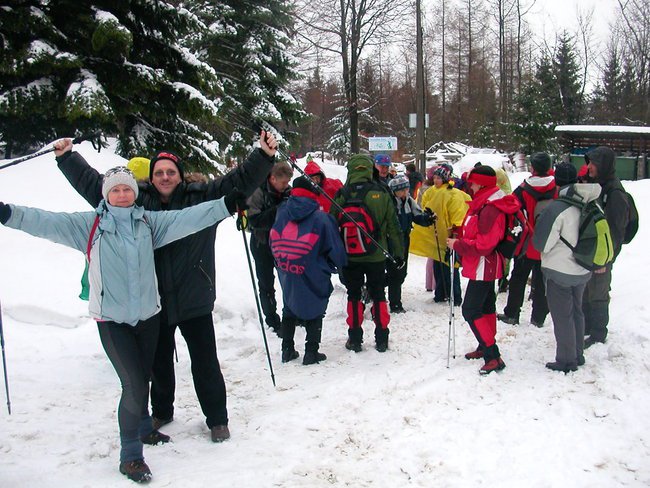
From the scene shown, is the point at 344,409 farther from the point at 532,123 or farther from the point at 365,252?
the point at 532,123

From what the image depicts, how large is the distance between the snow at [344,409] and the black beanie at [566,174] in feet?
Answer: 5.53

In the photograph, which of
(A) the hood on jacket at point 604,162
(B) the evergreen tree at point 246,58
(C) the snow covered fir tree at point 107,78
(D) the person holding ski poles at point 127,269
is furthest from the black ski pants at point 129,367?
(B) the evergreen tree at point 246,58

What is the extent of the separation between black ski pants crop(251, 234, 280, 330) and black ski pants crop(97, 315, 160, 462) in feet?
10.2

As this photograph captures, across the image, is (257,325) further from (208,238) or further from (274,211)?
(208,238)

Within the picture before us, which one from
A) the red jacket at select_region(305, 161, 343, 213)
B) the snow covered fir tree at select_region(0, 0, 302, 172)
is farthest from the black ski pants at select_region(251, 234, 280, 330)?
the snow covered fir tree at select_region(0, 0, 302, 172)

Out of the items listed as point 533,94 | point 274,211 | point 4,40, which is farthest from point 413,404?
point 533,94

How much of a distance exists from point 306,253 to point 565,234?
8.04 ft

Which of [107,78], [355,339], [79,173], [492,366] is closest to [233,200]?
[79,173]

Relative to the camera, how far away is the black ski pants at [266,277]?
664cm

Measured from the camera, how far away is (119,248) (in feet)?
11.2

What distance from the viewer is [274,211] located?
6.00m

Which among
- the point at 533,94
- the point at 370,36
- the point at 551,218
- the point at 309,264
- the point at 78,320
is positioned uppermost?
the point at 370,36

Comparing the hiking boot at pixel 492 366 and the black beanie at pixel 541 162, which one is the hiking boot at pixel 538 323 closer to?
the hiking boot at pixel 492 366

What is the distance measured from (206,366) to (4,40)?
24.4ft
